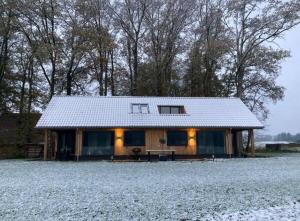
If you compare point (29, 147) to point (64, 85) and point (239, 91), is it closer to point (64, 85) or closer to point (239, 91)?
point (64, 85)

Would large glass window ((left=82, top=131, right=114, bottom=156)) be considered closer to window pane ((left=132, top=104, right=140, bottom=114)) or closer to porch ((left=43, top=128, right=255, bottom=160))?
porch ((left=43, top=128, right=255, bottom=160))

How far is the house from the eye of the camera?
20.5m

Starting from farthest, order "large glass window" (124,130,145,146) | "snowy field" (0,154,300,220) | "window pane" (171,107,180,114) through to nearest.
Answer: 1. "window pane" (171,107,180,114)
2. "large glass window" (124,130,145,146)
3. "snowy field" (0,154,300,220)

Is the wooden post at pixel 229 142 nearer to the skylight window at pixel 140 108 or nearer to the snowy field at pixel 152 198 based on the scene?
the skylight window at pixel 140 108

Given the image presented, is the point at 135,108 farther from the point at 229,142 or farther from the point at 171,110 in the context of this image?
the point at 229,142

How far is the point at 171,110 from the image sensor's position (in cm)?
2289

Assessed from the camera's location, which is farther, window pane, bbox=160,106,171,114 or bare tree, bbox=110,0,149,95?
bare tree, bbox=110,0,149,95

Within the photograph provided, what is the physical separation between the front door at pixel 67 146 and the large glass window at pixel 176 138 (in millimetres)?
5784

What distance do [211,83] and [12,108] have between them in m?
16.9

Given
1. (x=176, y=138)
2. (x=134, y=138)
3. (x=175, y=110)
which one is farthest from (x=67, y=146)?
(x=175, y=110)

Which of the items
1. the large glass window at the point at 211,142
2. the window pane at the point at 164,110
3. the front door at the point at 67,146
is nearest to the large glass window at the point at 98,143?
the front door at the point at 67,146

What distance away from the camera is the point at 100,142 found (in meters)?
20.8

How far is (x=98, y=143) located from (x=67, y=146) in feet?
6.70

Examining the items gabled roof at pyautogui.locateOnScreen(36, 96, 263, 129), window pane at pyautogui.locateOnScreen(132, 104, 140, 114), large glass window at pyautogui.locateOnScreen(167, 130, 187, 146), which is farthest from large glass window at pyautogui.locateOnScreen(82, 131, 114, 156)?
large glass window at pyautogui.locateOnScreen(167, 130, 187, 146)
